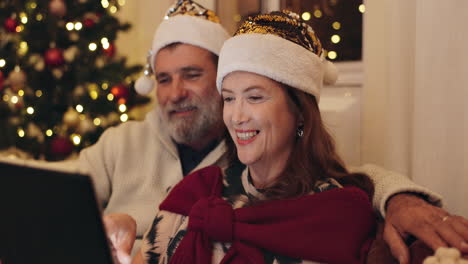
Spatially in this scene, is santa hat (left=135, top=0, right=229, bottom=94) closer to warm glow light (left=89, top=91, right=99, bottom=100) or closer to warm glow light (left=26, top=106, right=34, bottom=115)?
warm glow light (left=89, top=91, right=99, bottom=100)

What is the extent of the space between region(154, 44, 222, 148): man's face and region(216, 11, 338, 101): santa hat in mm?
664

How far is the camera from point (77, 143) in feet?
9.98

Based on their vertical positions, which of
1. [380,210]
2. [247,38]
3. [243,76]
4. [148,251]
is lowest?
[148,251]

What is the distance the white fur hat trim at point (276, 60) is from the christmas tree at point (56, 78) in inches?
68.6

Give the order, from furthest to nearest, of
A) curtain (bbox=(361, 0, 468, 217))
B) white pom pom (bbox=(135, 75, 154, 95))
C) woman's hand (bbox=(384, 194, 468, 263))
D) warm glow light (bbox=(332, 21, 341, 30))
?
warm glow light (bbox=(332, 21, 341, 30)) → white pom pom (bbox=(135, 75, 154, 95)) → curtain (bbox=(361, 0, 468, 217)) → woman's hand (bbox=(384, 194, 468, 263))

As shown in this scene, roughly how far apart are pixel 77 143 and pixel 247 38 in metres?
1.88

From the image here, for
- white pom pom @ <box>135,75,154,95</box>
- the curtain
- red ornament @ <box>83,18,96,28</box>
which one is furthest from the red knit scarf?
red ornament @ <box>83,18,96,28</box>

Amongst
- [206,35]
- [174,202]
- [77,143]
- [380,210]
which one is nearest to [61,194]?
[174,202]

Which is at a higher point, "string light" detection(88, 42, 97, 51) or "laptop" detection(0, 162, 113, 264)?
"string light" detection(88, 42, 97, 51)

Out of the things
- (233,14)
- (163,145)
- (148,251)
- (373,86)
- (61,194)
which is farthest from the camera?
(233,14)

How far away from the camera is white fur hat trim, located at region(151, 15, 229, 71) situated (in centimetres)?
217

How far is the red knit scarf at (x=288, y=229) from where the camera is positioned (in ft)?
4.40

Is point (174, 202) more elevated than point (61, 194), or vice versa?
point (61, 194)

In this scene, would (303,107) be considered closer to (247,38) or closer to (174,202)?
(247,38)
